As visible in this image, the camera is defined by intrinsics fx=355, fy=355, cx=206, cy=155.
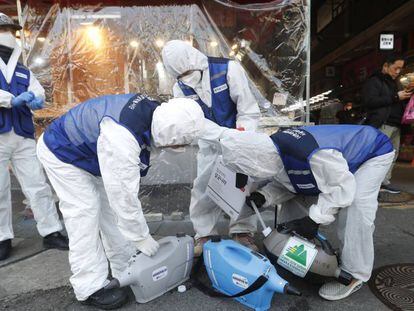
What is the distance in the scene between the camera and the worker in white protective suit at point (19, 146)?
9.30 feet

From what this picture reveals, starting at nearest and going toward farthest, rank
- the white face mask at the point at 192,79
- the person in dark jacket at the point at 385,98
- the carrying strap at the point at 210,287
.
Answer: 1. the carrying strap at the point at 210,287
2. the white face mask at the point at 192,79
3. the person in dark jacket at the point at 385,98

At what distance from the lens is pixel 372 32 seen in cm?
838

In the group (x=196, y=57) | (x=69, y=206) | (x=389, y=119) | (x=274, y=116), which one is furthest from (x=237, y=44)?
(x=69, y=206)

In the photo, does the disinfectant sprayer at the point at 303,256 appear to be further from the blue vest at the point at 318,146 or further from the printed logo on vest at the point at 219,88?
the printed logo on vest at the point at 219,88

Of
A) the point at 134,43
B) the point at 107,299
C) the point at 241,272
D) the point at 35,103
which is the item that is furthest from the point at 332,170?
the point at 134,43

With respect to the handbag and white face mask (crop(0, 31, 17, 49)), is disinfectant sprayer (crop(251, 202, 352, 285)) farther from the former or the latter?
the handbag

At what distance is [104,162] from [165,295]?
101cm

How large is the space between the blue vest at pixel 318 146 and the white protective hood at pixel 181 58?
899 millimetres

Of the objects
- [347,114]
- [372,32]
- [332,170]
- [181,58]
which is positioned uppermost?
[372,32]

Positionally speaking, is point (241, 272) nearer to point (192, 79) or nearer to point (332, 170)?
point (332, 170)

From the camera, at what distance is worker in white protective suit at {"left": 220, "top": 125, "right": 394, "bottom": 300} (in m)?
1.97

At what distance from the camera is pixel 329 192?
2.00 m

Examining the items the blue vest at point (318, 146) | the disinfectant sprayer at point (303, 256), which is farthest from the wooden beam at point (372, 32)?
the disinfectant sprayer at point (303, 256)

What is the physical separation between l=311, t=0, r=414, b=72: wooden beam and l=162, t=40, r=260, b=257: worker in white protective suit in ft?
16.8
